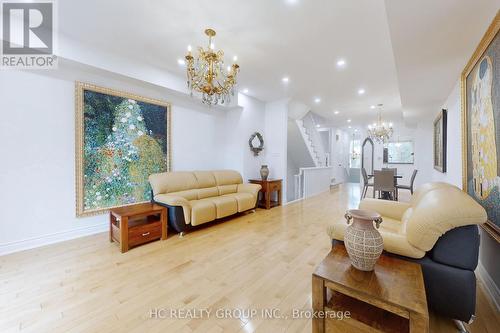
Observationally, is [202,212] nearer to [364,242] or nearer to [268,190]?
[268,190]

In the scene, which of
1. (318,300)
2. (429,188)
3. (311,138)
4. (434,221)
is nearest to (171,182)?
(318,300)

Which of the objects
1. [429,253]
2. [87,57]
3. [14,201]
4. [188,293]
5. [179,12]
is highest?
[179,12]

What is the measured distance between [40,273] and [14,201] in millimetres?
1158

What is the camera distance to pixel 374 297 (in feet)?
3.52

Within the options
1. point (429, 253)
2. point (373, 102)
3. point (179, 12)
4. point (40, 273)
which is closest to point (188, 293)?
point (40, 273)

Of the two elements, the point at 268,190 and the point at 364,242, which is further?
the point at 268,190

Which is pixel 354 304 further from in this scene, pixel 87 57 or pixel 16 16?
pixel 16 16

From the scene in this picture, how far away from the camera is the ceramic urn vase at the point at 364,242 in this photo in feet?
4.17

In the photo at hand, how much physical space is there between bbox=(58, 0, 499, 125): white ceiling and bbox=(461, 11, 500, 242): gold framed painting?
0.19 meters

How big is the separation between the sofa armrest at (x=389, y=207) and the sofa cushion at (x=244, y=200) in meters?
2.18

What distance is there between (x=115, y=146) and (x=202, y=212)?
181 cm

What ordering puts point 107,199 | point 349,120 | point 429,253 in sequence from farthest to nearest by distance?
point 349,120, point 107,199, point 429,253

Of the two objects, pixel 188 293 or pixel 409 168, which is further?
pixel 409 168

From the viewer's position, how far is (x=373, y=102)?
566cm
